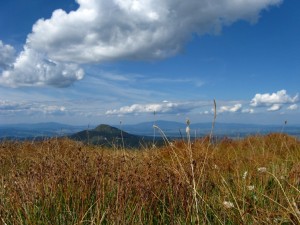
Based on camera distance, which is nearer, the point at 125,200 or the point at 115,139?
the point at 125,200

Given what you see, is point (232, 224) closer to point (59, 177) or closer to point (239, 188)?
point (239, 188)

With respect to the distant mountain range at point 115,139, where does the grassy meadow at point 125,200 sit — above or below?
below

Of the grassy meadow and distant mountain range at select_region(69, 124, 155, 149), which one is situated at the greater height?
distant mountain range at select_region(69, 124, 155, 149)

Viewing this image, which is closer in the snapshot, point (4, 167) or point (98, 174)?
point (98, 174)

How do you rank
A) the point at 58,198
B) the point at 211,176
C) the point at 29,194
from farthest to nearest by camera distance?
the point at 211,176
the point at 58,198
the point at 29,194

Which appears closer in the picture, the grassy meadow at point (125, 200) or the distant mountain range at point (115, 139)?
the grassy meadow at point (125, 200)

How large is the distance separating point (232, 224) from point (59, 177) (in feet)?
8.23

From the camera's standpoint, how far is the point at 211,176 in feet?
25.6

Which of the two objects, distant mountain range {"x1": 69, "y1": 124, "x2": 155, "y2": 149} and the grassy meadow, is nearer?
the grassy meadow

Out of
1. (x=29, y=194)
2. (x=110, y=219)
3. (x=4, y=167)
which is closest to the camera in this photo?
(x=110, y=219)

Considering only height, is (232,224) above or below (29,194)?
below

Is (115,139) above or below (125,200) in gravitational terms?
above

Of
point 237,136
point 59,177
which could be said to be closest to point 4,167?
point 59,177

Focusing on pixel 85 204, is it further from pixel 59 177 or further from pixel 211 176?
pixel 211 176
